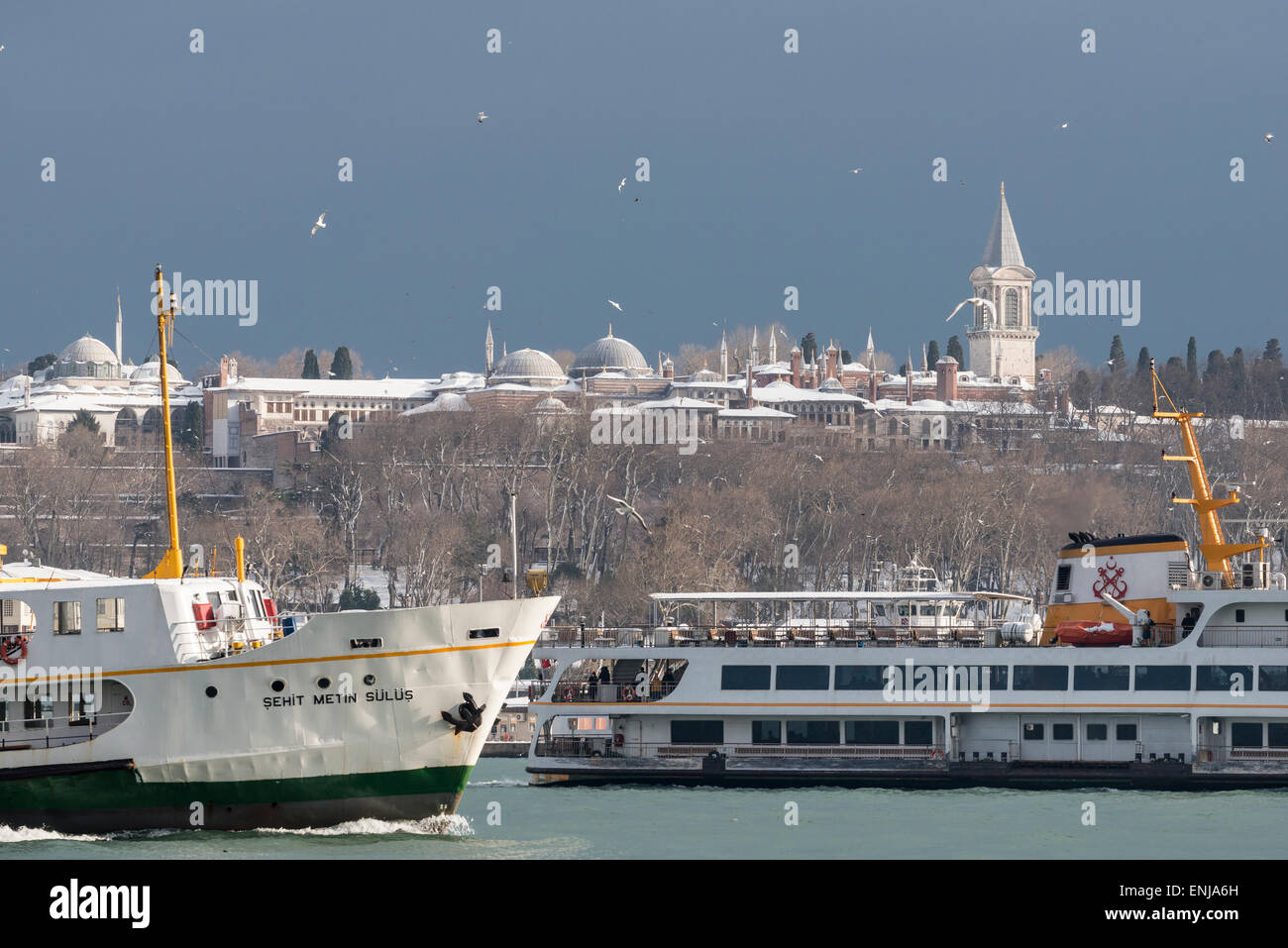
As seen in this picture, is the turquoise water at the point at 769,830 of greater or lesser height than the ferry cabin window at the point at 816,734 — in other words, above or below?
below

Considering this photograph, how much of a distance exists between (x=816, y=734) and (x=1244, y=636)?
814 centimetres

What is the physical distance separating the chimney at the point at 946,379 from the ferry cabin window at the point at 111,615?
155 meters

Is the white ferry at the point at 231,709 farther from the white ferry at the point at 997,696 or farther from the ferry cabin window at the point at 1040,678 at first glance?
the ferry cabin window at the point at 1040,678

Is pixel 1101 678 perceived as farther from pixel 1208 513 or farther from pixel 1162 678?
pixel 1208 513

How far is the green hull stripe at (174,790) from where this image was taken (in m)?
36.5

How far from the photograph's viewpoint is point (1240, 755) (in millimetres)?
45562

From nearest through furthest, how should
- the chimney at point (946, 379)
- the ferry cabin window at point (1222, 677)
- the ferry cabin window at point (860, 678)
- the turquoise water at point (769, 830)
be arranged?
the turquoise water at point (769, 830) → the ferry cabin window at point (1222, 677) → the ferry cabin window at point (860, 678) → the chimney at point (946, 379)

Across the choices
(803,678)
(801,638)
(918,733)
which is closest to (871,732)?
(918,733)

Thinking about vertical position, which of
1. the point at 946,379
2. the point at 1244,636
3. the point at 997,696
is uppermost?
the point at 946,379

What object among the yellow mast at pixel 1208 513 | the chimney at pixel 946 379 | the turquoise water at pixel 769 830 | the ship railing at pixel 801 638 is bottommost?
the turquoise water at pixel 769 830

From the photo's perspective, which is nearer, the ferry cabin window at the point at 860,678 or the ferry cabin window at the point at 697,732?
the ferry cabin window at the point at 860,678

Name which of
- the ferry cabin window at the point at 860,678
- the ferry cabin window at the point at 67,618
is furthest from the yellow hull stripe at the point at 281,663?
the ferry cabin window at the point at 860,678

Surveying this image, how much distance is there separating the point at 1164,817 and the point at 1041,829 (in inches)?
110
